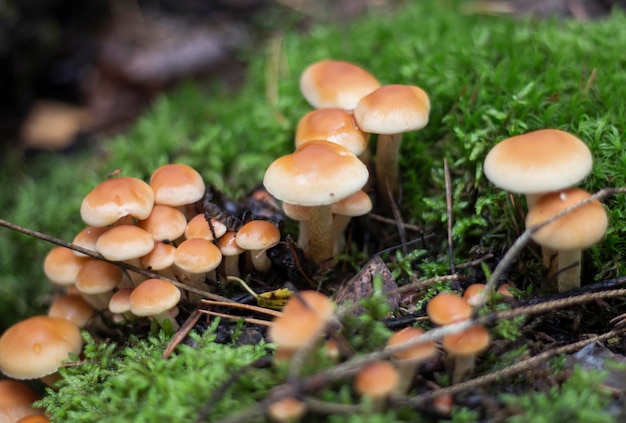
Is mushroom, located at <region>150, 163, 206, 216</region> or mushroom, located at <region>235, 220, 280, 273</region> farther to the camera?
mushroom, located at <region>150, 163, 206, 216</region>

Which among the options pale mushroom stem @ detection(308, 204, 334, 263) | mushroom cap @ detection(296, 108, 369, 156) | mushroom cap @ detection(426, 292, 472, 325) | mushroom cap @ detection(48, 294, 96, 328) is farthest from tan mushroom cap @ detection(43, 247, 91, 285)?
mushroom cap @ detection(426, 292, 472, 325)

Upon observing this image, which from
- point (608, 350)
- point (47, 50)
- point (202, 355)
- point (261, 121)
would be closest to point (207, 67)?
point (47, 50)

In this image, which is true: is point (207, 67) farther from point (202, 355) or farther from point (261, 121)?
point (202, 355)

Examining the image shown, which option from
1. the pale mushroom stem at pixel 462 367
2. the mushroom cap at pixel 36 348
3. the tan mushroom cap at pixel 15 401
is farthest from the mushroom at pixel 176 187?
the pale mushroom stem at pixel 462 367

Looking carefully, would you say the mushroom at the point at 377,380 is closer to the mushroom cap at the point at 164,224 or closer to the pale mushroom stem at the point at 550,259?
the pale mushroom stem at the point at 550,259

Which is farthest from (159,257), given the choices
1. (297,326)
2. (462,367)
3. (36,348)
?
(462,367)

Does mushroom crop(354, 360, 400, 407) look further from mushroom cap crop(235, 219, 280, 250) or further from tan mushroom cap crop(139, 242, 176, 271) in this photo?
tan mushroom cap crop(139, 242, 176, 271)
